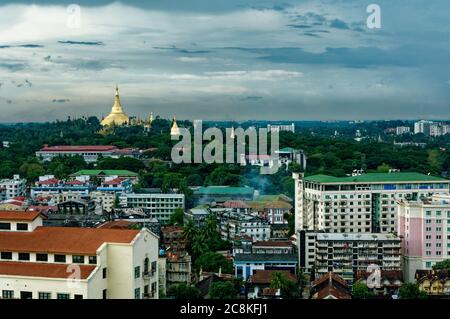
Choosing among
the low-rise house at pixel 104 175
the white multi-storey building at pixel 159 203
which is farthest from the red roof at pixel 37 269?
the low-rise house at pixel 104 175

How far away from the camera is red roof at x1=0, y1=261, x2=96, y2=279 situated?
2073 mm

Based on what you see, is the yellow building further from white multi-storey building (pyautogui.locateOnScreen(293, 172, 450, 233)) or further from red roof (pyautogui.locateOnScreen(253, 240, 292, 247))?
red roof (pyautogui.locateOnScreen(253, 240, 292, 247))

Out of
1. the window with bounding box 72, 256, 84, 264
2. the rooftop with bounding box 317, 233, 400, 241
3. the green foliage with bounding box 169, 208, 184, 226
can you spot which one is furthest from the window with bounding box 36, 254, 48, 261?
the green foliage with bounding box 169, 208, 184, 226

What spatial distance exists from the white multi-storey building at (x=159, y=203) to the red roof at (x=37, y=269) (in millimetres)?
6865

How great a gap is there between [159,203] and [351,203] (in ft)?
9.21

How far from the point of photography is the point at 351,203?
285 inches

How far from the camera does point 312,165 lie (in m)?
12.4

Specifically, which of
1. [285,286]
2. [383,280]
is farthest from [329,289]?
[383,280]

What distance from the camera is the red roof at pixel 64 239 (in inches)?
82.7

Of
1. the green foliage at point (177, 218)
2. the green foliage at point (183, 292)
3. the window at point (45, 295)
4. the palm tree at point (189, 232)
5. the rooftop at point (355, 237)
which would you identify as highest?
the window at point (45, 295)

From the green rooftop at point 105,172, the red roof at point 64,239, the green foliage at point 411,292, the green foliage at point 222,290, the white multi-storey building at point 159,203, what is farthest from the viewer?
the green rooftop at point 105,172

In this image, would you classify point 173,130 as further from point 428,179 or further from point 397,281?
point 397,281

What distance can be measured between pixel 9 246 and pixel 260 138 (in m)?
10.8

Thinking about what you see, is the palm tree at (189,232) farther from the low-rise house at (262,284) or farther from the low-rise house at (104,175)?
the low-rise house at (104,175)
